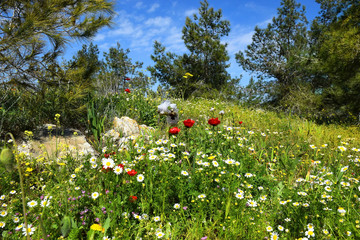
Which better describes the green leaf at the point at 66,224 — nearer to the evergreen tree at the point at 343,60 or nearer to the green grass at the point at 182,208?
the green grass at the point at 182,208

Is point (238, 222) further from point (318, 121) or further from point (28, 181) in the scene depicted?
point (318, 121)

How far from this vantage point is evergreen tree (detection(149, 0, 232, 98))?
15.0m

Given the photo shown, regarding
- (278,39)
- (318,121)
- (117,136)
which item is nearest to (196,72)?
(278,39)

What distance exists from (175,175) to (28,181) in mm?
1902

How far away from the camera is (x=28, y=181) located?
2.83 metres

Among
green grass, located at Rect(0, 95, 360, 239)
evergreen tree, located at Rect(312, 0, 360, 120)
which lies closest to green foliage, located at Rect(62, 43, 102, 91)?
green grass, located at Rect(0, 95, 360, 239)

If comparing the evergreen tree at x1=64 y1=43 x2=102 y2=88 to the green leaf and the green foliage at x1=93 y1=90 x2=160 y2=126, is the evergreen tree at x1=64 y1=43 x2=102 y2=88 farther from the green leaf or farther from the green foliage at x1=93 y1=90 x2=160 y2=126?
the green leaf

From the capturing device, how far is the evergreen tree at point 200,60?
49.2 ft

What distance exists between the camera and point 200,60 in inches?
619

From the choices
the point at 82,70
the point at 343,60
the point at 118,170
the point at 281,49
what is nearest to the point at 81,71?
the point at 82,70

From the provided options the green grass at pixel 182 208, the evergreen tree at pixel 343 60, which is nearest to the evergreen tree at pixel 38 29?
the green grass at pixel 182 208

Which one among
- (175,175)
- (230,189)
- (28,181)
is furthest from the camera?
(28,181)

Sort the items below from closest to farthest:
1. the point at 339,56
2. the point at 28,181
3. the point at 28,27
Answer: the point at 28,181 → the point at 28,27 → the point at 339,56

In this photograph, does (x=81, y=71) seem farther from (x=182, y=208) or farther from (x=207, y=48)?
(x=207, y=48)
